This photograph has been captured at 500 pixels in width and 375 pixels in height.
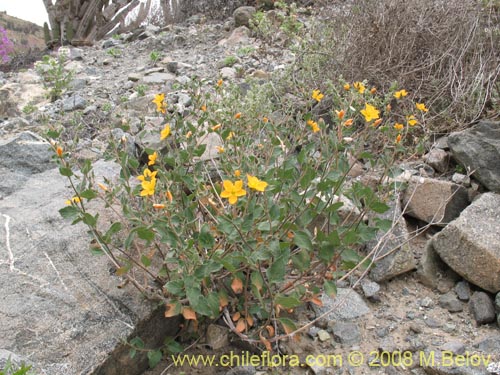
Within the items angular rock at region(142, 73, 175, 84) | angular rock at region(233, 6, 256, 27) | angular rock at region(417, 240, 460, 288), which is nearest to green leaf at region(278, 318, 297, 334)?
angular rock at region(417, 240, 460, 288)

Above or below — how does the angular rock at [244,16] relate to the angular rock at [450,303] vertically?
above

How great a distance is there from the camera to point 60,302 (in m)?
2.02

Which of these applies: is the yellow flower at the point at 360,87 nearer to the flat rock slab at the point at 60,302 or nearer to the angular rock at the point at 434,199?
the angular rock at the point at 434,199

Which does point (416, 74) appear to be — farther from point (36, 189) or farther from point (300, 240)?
point (36, 189)

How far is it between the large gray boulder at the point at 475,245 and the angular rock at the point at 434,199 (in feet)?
0.90

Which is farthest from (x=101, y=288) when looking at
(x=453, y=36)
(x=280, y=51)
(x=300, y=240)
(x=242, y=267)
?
(x=280, y=51)

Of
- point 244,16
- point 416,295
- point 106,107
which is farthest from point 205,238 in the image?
point 244,16

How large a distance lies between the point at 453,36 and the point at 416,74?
0.40 metres

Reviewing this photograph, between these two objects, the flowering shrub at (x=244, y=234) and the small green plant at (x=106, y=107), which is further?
the small green plant at (x=106, y=107)

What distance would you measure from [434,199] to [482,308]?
72 cm

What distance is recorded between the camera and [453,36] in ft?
11.8

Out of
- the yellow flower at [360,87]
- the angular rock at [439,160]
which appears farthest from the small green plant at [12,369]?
the angular rock at [439,160]

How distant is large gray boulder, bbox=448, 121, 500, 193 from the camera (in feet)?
8.84

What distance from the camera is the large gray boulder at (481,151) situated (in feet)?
8.84
